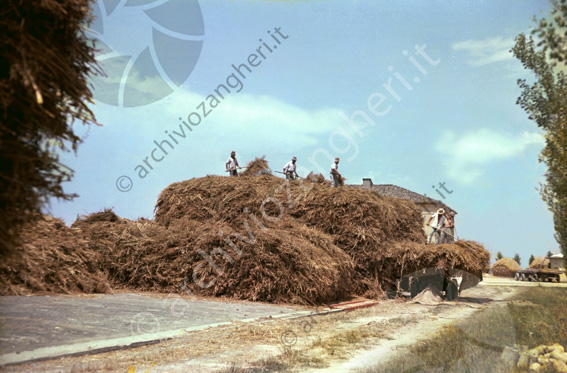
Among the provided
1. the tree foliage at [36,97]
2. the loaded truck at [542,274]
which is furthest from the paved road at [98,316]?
the loaded truck at [542,274]

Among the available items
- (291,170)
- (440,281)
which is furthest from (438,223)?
(291,170)

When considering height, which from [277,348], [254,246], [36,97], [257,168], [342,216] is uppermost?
[257,168]

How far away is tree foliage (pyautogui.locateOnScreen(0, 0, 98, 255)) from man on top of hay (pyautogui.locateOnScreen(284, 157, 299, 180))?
13410 mm

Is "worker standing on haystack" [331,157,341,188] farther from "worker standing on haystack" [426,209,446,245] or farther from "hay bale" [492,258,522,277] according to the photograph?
"hay bale" [492,258,522,277]

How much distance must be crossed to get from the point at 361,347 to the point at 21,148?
196 inches

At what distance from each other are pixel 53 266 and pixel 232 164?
837cm

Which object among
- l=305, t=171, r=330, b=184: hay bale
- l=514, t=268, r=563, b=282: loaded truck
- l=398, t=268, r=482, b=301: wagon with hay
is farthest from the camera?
l=514, t=268, r=563, b=282: loaded truck

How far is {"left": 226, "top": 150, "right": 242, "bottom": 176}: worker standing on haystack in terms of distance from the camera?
16391mm

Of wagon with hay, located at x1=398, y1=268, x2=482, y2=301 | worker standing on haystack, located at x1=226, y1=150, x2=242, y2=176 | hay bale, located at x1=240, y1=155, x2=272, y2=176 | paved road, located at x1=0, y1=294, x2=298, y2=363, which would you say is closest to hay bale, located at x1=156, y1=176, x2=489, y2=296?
wagon with hay, located at x1=398, y1=268, x2=482, y2=301

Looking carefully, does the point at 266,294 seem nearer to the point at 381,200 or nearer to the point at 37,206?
the point at 381,200

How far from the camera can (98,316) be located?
6723 mm

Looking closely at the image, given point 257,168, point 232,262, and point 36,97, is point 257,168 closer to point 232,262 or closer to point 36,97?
point 232,262

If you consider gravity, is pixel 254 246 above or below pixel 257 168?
below

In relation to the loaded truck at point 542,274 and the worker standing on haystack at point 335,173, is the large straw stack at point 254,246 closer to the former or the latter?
the worker standing on haystack at point 335,173
